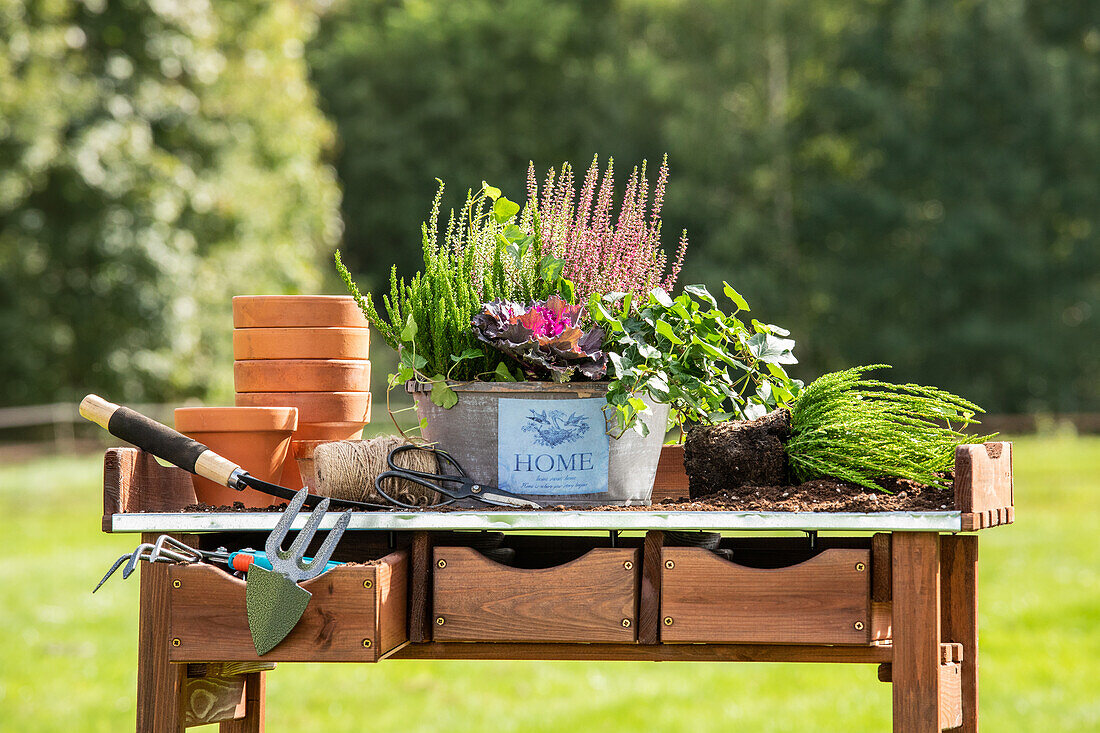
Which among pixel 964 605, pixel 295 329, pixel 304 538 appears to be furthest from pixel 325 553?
pixel 964 605

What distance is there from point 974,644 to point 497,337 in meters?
0.94

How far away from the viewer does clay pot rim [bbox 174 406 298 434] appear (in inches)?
72.8

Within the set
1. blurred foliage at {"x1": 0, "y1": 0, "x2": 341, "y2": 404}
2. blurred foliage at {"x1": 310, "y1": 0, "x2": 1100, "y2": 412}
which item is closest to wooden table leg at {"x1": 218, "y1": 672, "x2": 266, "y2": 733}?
blurred foliage at {"x1": 0, "y1": 0, "x2": 341, "y2": 404}

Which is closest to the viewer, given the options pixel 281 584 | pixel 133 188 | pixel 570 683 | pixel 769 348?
pixel 281 584

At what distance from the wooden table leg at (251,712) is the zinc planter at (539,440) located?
2.31ft

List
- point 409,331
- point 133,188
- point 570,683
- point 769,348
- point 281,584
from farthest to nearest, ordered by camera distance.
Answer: point 133,188, point 570,683, point 769,348, point 409,331, point 281,584

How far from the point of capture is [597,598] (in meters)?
1.69

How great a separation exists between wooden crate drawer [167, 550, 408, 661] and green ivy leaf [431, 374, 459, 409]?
0.26m

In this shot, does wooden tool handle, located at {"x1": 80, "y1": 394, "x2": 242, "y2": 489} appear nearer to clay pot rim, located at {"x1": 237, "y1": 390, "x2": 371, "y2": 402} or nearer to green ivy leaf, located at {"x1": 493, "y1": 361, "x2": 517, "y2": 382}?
clay pot rim, located at {"x1": 237, "y1": 390, "x2": 371, "y2": 402}

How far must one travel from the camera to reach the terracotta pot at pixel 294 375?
1.99m

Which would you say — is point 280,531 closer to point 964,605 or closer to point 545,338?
point 545,338

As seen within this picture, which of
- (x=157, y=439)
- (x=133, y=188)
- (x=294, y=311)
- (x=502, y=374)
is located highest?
(x=133, y=188)

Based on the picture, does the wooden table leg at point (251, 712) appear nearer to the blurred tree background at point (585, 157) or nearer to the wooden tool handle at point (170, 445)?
the wooden tool handle at point (170, 445)

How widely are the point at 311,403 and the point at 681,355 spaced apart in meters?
0.64
